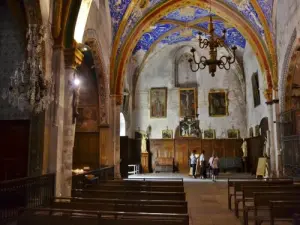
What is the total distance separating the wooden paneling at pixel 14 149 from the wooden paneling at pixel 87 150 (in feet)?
18.0

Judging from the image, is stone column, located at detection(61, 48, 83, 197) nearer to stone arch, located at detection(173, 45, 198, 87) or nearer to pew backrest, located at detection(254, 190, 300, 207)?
pew backrest, located at detection(254, 190, 300, 207)

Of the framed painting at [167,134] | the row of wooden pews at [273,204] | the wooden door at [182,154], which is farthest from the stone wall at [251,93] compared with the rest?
the row of wooden pews at [273,204]

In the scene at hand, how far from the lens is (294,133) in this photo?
11492mm

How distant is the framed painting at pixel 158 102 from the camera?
73.2 feet

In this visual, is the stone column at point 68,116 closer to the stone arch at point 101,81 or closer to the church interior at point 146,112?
the church interior at point 146,112

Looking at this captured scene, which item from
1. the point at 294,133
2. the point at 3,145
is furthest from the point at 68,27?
the point at 294,133

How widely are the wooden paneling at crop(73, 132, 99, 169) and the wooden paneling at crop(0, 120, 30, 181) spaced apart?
548 centimetres

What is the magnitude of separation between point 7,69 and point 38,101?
1516mm

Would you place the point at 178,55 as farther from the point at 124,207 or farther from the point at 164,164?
the point at 124,207

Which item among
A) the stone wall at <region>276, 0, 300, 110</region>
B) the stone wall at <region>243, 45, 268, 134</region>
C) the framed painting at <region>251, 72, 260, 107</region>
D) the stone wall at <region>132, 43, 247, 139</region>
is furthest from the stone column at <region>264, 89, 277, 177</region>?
the stone wall at <region>132, 43, 247, 139</region>

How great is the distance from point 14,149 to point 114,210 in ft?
13.0

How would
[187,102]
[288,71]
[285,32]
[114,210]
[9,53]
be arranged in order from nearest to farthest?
[114,210] → [9,53] → [285,32] → [288,71] → [187,102]

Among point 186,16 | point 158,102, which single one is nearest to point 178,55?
point 158,102

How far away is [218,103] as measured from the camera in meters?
21.9
